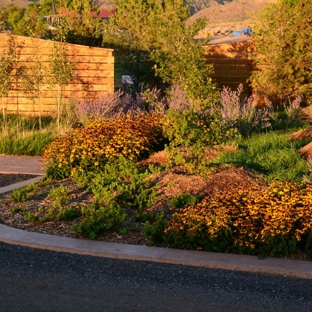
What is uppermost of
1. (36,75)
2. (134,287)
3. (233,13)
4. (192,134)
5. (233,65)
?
(233,13)

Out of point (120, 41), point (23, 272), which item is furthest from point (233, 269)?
point (120, 41)

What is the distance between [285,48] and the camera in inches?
797

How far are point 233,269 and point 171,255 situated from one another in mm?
718

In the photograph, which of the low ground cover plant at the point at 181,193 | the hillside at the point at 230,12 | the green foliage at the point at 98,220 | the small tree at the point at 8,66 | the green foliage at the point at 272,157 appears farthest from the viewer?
the hillside at the point at 230,12

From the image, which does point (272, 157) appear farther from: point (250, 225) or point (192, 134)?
point (250, 225)

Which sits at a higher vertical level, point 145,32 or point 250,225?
point 145,32

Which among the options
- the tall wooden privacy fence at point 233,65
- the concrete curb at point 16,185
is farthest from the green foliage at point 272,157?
the tall wooden privacy fence at point 233,65

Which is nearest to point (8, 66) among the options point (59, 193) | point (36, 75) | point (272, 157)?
point (36, 75)

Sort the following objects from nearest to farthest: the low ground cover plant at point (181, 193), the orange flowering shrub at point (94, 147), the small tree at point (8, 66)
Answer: the low ground cover plant at point (181, 193), the orange flowering shrub at point (94, 147), the small tree at point (8, 66)

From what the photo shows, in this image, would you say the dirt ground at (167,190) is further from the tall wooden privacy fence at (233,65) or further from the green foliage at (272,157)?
the tall wooden privacy fence at (233,65)

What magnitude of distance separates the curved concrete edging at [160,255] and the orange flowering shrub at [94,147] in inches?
119

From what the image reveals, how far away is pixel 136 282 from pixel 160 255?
78cm

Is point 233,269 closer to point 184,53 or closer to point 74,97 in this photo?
point 184,53

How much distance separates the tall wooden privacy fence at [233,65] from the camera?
23.8 metres
